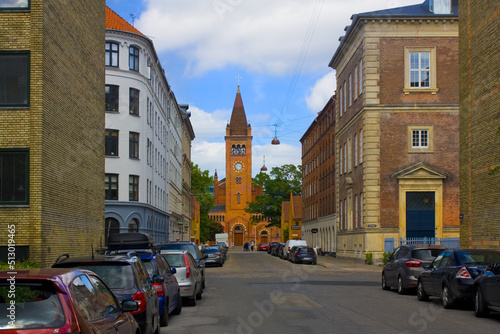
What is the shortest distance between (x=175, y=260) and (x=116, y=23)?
107 ft

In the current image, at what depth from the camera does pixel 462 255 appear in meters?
17.3

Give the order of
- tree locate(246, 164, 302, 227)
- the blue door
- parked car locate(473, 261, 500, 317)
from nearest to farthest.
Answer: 1. parked car locate(473, 261, 500, 317)
2. the blue door
3. tree locate(246, 164, 302, 227)

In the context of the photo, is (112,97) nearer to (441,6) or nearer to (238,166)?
→ (441,6)

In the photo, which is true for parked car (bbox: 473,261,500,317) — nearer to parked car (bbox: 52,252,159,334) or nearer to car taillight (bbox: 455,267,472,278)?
car taillight (bbox: 455,267,472,278)

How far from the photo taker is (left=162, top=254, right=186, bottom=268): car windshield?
17.4 m

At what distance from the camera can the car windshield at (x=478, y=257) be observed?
17.0 metres

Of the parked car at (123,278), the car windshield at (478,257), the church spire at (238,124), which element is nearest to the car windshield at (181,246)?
the car windshield at (478,257)

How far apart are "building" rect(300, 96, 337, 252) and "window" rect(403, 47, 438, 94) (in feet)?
59.4

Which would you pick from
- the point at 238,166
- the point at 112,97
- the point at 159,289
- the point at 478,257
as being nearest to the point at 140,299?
the point at 159,289

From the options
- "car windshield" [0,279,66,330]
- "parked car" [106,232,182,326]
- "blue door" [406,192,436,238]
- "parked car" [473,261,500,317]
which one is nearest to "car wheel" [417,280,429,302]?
"parked car" [473,261,500,317]

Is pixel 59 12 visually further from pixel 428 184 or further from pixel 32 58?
pixel 428 184

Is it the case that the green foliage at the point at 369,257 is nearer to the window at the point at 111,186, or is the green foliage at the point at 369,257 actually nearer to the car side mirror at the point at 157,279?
the window at the point at 111,186

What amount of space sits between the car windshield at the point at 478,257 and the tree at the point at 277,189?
98.4 m

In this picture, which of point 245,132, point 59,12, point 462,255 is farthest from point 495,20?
point 245,132
